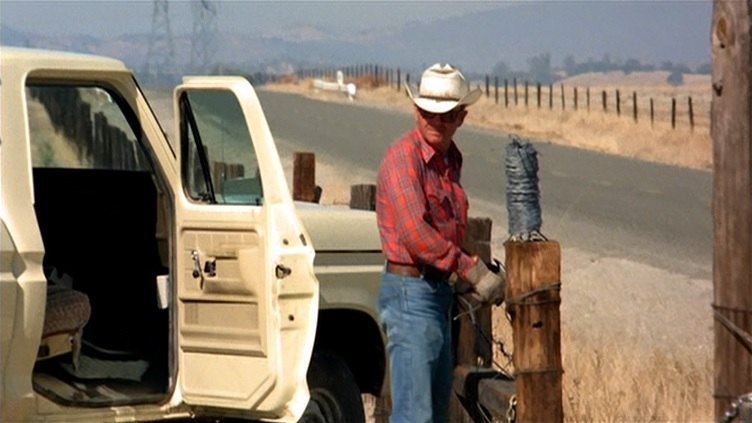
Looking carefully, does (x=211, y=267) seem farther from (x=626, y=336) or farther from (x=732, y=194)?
(x=626, y=336)

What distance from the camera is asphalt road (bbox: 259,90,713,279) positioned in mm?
19172

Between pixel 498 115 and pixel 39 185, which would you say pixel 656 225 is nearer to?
pixel 39 185

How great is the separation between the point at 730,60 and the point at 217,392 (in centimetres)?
271

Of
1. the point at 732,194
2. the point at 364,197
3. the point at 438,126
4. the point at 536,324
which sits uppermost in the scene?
the point at 438,126

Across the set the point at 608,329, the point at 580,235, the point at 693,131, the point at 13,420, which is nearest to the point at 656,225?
the point at 580,235

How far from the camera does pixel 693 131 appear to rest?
150 feet

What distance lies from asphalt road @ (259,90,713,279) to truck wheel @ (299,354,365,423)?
5493 mm

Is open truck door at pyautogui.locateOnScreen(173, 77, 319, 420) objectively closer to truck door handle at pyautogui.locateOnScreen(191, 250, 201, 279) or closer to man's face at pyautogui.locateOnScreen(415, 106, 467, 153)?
truck door handle at pyautogui.locateOnScreen(191, 250, 201, 279)

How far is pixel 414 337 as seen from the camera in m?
6.05

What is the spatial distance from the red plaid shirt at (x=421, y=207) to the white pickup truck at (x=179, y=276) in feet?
1.48

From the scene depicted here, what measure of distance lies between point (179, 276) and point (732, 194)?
8.93 feet

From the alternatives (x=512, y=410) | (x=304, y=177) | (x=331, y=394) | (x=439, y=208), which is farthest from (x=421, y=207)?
(x=304, y=177)

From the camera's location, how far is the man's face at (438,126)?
6.03 m

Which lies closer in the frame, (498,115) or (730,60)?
(730,60)
